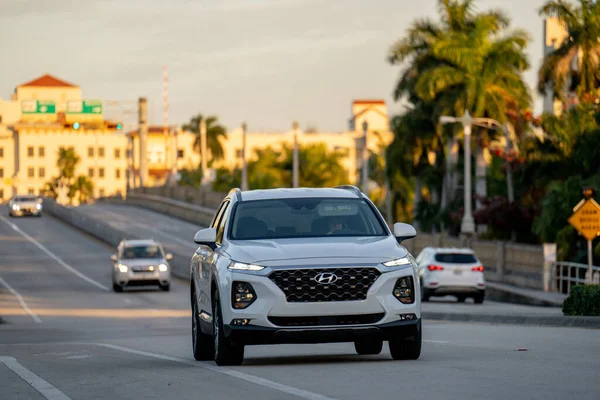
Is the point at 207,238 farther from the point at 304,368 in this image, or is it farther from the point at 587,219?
the point at 587,219

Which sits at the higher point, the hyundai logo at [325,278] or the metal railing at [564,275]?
the hyundai logo at [325,278]

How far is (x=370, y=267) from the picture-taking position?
526 inches

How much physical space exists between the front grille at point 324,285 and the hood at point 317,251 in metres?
0.10

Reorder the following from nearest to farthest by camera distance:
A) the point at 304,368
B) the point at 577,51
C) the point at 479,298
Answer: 1. the point at 304,368
2. the point at 479,298
3. the point at 577,51

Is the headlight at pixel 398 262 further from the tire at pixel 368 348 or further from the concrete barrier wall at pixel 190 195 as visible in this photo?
the concrete barrier wall at pixel 190 195

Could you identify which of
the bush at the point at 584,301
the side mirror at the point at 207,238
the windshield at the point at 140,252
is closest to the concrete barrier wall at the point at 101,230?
the windshield at the point at 140,252

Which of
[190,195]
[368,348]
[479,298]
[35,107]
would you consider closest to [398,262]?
[368,348]

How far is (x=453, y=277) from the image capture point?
4053cm

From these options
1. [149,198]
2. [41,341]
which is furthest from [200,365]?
[149,198]

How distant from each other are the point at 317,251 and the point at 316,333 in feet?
2.58

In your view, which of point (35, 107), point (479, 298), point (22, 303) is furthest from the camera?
point (35, 107)

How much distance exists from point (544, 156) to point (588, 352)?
40.3 m

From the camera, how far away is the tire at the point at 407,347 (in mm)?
13961

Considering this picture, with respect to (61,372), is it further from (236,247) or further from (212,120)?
(212,120)
